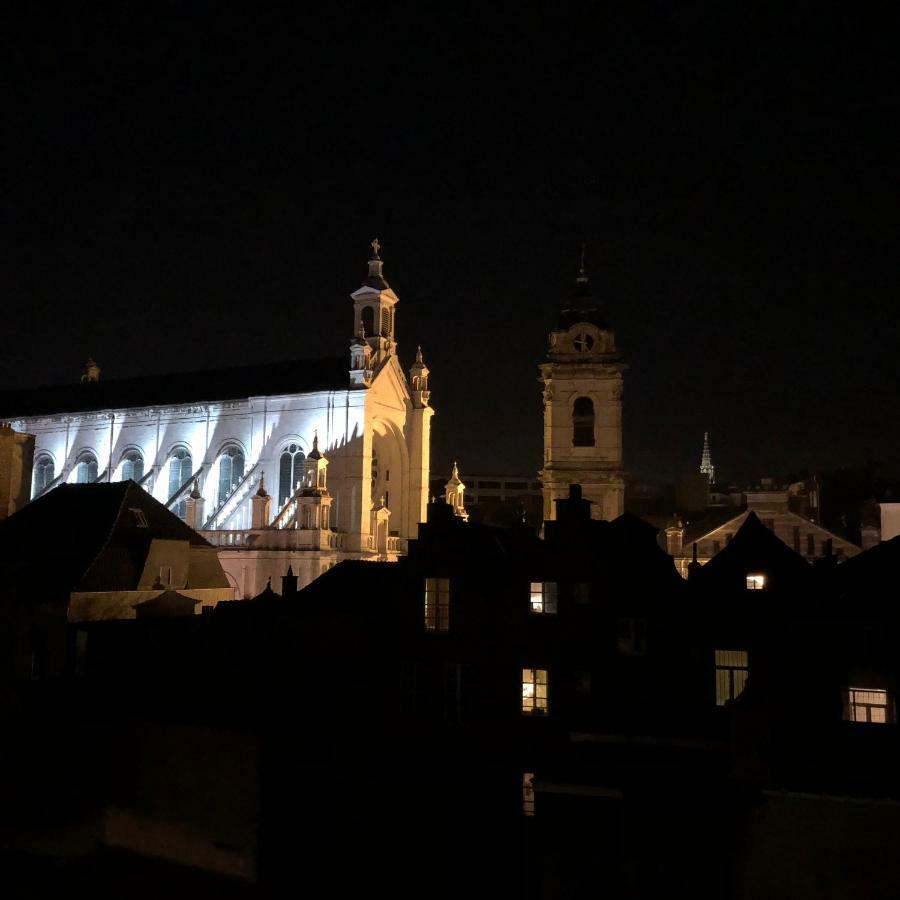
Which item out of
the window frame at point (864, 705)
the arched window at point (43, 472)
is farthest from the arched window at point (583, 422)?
the arched window at point (43, 472)

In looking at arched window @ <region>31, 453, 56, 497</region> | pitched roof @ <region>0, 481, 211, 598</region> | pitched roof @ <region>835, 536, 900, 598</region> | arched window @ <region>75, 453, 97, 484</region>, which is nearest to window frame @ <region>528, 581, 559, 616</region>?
pitched roof @ <region>835, 536, 900, 598</region>

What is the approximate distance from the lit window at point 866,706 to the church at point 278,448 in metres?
32.2

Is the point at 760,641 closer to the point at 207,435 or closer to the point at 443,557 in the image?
the point at 443,557

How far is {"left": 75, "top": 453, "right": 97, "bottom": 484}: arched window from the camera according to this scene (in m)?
61.0

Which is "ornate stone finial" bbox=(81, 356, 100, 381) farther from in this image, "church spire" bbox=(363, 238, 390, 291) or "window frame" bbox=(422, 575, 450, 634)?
"window frame" bbox=(422, 575, 450, 634)

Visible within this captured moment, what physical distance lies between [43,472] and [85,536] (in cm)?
3434

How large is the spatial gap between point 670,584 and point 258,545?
1222 inches

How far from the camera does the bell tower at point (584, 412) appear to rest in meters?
49.8

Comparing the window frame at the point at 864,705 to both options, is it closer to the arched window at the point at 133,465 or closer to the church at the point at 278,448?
the church at the point at 278,448

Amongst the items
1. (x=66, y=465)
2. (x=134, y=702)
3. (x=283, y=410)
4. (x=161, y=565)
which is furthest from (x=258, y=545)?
(x=134, y=702)

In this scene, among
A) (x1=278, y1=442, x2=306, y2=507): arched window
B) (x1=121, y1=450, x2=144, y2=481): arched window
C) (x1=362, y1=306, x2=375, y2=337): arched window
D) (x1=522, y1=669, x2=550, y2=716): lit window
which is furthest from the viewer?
(x1=121, y1=450, x2=144, y2=481): arched window

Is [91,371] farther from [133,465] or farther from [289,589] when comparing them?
[289,589]

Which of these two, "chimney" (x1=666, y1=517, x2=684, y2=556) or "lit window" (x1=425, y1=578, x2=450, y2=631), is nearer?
"lit window" (x1=425, y1=578, x2=450, y2=631)

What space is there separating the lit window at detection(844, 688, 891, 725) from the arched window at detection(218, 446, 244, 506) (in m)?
42.4
